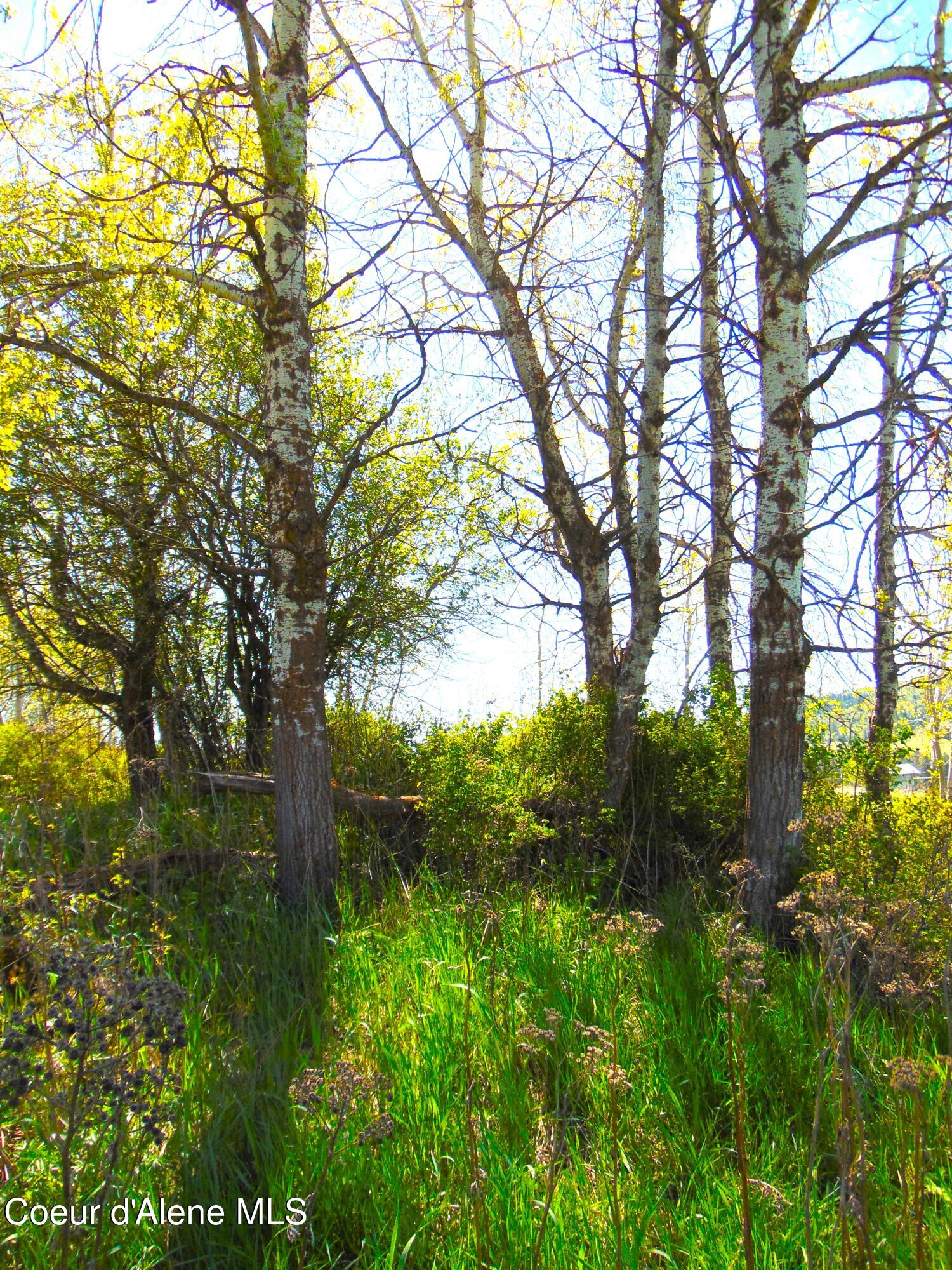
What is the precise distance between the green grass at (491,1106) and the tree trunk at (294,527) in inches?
24.1

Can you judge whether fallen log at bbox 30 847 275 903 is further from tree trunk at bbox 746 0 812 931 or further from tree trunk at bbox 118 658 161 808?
tree trunk at bbox 746 0 812 931

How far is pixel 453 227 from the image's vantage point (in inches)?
284

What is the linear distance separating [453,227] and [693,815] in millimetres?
5488

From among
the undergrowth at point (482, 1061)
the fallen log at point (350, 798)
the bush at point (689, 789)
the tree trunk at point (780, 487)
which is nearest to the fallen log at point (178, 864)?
the undergrowth at point (482, 1061)

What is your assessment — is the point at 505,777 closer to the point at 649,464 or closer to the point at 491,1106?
the point at 649,464

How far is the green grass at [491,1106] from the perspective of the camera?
84.6 inches

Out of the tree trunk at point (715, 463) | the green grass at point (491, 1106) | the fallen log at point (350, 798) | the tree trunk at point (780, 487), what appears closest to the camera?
the green grass at point (491, 1106)

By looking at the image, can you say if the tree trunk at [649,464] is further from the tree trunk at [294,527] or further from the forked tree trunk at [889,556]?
the tree trunk at [294,527]

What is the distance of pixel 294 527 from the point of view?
4.80m

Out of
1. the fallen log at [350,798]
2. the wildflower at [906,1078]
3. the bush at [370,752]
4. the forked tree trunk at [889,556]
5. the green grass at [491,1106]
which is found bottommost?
the green grass at [491,1106]

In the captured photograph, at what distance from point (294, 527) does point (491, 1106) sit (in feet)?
10.6

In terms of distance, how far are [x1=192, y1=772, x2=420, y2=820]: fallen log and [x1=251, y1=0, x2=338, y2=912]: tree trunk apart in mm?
→ 1114

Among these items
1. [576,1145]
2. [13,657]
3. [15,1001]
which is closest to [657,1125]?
[576,1145]

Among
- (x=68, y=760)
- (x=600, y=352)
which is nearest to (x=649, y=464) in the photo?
(x=600, y=352)
